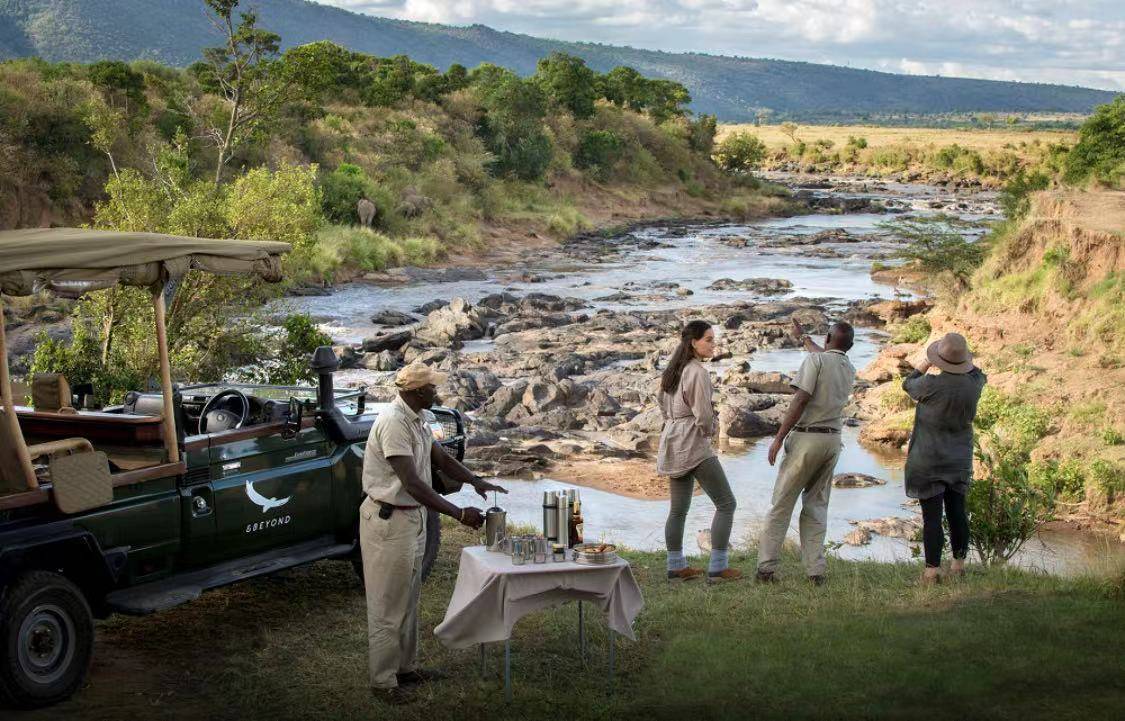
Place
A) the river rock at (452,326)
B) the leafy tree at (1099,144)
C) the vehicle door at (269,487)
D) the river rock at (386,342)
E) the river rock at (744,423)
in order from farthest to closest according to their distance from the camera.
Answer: the leafy tree at (1099,144) → the river rock at (452,326) → the river rock at (386,342) → the river rock at (744,423) → the vehicle door at (269,487)

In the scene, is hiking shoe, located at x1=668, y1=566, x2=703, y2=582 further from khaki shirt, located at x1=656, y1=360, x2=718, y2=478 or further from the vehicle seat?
the vehicle seat

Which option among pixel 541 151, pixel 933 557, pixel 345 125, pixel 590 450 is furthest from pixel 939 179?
pixel 933 557

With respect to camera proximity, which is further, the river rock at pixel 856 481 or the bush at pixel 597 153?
the bush at pixel 597 153

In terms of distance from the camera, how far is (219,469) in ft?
23.7

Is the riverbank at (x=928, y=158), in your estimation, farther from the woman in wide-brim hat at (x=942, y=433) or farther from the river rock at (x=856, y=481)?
the woman in wide-brim hat at (x=942, y=433)

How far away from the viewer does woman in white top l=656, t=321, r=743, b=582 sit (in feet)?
27.2

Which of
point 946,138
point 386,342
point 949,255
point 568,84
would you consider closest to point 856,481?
point 386,342

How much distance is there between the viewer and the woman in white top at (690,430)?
8.30 metres

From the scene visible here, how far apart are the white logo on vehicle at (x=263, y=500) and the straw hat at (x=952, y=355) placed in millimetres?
4404

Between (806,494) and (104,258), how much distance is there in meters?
4.88

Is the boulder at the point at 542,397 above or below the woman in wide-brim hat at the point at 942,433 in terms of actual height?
below

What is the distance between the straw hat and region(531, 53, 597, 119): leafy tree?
207 ft

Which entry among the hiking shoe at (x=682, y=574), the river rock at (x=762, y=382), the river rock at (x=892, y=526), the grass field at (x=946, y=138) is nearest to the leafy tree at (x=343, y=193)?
the river rock at (x=762, y=382)

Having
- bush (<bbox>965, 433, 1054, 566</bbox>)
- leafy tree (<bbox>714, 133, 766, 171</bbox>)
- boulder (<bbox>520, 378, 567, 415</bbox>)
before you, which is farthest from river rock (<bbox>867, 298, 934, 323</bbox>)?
leafy tree (<bbox>714, 133, 766, 171</bbox>)
